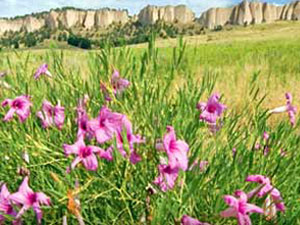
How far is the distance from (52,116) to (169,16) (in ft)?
404

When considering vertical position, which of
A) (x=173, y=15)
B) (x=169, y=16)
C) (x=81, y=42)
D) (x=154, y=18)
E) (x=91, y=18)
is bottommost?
(x=91, y=18)

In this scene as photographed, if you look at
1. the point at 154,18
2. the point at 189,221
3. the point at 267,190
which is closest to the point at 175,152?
the point at 189,221

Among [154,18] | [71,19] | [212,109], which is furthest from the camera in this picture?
[71,19]

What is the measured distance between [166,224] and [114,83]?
0.59 metres

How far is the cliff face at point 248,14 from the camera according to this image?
10994 centimetres


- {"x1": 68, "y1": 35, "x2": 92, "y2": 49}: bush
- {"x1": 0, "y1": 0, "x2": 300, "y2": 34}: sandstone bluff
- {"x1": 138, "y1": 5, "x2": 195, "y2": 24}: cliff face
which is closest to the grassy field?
{"x1": 68, "y1": 35, "x2": 92, "y2": 49}: bush

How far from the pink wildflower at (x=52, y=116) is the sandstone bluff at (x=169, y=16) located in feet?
348

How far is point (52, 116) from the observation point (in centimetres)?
147

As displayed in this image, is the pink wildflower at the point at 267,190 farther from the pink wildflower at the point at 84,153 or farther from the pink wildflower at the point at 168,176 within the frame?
the pink wildflower at the point at 84,153

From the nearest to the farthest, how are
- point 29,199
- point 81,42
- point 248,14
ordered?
point 29,199 < point 81,42 < point 248,14

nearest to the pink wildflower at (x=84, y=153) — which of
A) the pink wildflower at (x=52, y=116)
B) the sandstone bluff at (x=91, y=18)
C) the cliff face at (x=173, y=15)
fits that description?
the pink wildflower at (x=52, y=116)

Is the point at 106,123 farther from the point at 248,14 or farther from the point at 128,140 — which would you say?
the point at 248,14

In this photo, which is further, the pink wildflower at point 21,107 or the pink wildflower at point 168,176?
the pink wildflower at point 21,107

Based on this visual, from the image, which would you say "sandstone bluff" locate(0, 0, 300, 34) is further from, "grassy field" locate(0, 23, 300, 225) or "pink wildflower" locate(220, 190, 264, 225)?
"pink wildflower" locate(220, 190, 264, 225)
